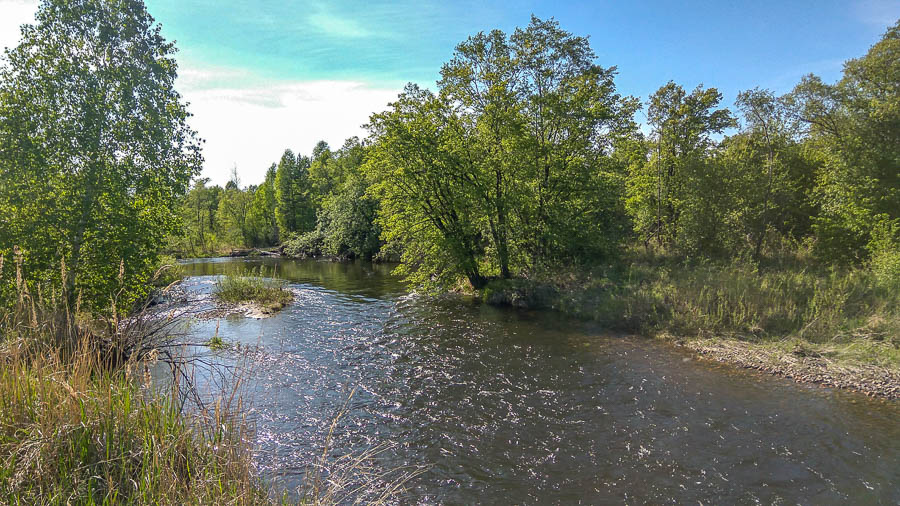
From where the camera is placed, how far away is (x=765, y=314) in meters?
13.3

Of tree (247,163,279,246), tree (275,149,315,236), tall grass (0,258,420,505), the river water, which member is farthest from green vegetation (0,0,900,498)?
tree (247,163,279,246)

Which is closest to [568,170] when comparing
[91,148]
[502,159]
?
[502,159]

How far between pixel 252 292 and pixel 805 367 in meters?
22.4

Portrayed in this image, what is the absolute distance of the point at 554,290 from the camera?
1995cm

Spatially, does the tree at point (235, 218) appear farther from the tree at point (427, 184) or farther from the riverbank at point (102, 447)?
the riverbank at point (102, 447)

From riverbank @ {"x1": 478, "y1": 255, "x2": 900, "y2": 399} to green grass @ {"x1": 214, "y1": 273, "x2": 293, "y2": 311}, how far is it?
39.0ft

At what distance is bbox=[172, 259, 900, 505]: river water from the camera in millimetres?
6535

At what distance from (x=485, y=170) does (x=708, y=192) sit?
1170 cm

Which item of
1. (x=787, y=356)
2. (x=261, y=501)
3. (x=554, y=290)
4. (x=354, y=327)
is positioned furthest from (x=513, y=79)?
(x=261, y=501)

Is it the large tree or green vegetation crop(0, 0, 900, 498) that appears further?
the large tree

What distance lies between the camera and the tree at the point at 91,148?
9.13m

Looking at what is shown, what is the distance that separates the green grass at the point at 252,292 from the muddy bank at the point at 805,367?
1825cm

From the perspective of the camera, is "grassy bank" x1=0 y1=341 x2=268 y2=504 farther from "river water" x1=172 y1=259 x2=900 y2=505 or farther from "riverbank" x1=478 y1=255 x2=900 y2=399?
"riverbank" x1=478 y1=255 x2=900 y2=399

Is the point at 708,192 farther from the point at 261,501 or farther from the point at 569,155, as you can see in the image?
the point at 261,501
